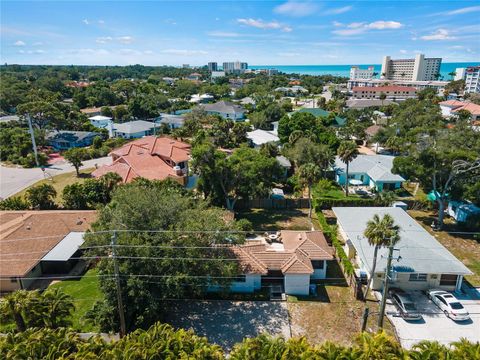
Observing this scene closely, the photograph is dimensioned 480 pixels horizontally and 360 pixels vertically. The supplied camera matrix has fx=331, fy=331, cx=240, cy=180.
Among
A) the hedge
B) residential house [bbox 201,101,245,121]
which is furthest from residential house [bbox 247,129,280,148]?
the hedge

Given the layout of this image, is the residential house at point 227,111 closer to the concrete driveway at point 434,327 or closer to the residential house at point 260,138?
the residential house at point 260,138

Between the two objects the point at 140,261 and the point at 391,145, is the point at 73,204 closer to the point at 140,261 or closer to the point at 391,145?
the point at 140,261

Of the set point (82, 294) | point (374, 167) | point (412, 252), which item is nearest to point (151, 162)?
point (82, 294)

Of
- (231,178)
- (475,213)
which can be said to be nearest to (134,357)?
(231,178)

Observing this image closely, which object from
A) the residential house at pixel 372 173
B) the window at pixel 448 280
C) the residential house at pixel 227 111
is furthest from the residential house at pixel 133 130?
the window at pixel 448 280

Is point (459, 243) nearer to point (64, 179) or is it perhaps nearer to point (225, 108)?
point (64, 179)

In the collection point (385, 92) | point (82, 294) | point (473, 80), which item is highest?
point (473, 80)
